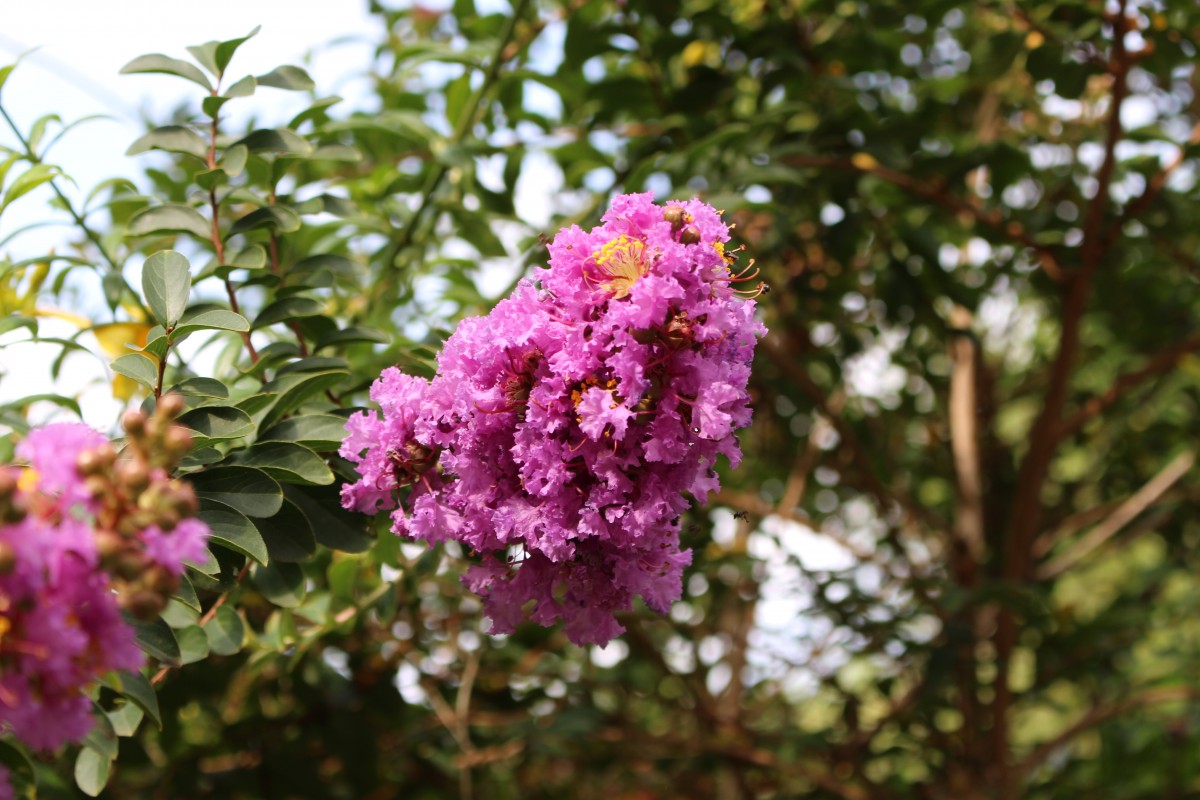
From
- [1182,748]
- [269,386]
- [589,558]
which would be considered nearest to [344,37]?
[269,386]

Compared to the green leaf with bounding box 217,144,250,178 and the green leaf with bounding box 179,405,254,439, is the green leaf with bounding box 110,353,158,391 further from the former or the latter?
the green leaf with bounding box 217,144,250,178

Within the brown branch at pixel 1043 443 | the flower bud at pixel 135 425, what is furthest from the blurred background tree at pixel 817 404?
the flower bud at pixel 135 425

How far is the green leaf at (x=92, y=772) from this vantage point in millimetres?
1249

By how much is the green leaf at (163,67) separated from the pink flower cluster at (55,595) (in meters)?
0.80

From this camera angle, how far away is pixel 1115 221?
7.59ft

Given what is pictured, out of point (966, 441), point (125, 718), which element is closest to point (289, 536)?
point (125, 718)

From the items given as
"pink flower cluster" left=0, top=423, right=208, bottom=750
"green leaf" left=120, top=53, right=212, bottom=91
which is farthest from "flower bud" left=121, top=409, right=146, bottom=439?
"green leaf" left=120, top=53, right=212, bottom=91

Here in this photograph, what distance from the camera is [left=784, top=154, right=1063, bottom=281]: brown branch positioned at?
212 cm

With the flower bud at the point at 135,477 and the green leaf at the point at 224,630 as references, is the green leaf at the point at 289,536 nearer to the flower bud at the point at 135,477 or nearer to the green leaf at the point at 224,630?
the green leaf at the point at 224,630

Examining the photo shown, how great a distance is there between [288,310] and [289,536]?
12.5 inches

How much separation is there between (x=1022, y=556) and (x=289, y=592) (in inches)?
77.9

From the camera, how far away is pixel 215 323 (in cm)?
117

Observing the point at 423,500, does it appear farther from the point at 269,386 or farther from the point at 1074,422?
the point at 1074,422

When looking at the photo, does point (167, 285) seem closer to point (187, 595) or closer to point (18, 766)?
point (187, 595)
